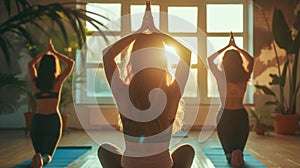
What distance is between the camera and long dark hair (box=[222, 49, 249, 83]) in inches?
114

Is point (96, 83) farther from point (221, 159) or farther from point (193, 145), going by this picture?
point (221, 159)

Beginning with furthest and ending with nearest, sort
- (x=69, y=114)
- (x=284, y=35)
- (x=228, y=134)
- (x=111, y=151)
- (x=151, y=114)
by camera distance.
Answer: (x=69, y=114), (x=284, y=35), (x=228, y=134), (x=111, y=151), (x=151, y=114)

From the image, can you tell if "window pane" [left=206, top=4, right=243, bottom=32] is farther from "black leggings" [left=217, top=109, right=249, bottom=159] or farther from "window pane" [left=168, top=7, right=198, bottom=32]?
"black leggings" [left=217, top=109, right=249, bottom=159]

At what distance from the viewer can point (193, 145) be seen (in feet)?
14.0

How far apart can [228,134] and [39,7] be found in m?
1.69

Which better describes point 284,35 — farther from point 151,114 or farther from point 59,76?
point 151,114

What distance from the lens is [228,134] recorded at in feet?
9.61

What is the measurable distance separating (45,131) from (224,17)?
427cm

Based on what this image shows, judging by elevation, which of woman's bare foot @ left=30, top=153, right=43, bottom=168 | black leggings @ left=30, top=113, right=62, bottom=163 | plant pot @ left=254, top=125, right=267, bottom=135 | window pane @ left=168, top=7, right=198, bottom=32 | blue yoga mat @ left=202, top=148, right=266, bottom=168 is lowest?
plant pot @ left=254, top=125, right=267, bottom=135

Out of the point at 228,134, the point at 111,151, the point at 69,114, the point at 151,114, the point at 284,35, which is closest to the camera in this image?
the point at 151,114

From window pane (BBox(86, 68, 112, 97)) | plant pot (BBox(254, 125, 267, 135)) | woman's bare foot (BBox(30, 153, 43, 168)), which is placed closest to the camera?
woman's bare foot (BBox(30, 153, 43, 168))

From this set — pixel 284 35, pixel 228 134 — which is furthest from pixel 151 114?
pixel 284 35

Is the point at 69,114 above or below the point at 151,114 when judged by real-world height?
below

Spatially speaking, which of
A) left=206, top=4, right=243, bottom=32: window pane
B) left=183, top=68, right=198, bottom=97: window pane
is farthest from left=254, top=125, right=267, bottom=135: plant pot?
left=206, top=4, right=243, bottom=32: window pane
